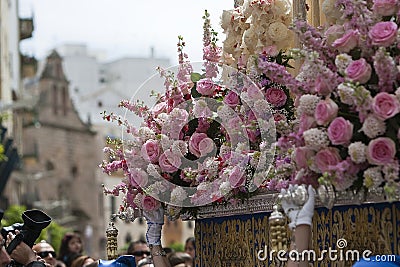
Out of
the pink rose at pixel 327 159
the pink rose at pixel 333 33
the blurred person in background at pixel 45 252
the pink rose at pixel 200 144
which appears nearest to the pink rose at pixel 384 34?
the pink rose at pixel 333 33

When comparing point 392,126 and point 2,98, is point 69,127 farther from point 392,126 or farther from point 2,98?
point 392,126

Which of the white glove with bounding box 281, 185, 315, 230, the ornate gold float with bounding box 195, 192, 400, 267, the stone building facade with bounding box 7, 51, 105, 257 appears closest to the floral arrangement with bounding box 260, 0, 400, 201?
the white glove with bounding box 281, 185, 315, 230

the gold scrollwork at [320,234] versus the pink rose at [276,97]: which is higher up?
the pink rose at [276,97]

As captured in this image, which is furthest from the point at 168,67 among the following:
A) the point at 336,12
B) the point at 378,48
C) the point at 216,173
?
the point at 378,48

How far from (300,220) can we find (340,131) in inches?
15.8

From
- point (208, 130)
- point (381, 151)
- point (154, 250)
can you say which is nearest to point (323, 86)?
point (381, 151)

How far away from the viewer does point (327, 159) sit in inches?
187

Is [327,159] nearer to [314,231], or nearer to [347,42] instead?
[347,42]

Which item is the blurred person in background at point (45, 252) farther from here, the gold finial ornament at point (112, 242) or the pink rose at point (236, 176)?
the pink rose at point (236, 176)

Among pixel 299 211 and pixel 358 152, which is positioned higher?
pixel 358 152

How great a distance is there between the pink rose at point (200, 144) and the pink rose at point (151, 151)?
0.19 m

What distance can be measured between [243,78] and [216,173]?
0.50 metres

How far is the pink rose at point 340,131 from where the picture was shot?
470 centimetres

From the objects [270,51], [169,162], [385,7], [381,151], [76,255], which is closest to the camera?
[381,151]
